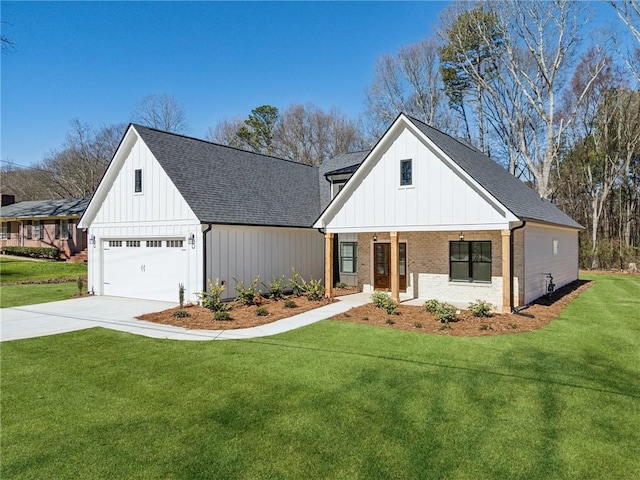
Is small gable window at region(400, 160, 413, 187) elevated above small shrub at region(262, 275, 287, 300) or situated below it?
above

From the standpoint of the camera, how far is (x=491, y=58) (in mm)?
29734

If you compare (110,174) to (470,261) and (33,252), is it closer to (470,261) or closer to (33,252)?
(470,261)

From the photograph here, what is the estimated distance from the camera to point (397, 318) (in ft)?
36.4

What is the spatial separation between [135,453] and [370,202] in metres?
10.8

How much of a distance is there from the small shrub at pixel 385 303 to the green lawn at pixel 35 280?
12.0 meters

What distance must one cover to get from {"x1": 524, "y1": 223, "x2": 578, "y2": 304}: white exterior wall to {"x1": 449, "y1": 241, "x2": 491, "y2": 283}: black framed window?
3.94ft

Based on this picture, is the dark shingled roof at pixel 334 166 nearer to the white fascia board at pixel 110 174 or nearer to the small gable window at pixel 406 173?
the small gable window at pixel 406 173

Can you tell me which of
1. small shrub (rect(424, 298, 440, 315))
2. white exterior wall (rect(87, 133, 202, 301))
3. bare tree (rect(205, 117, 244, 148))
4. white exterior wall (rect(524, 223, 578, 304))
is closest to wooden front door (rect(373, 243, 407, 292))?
small shrub (rect(424, 298, 440, 315))

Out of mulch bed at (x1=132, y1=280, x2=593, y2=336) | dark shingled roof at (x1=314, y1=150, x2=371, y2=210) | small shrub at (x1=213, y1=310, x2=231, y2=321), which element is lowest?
mulch bed at (x1=132, y1=280, x2=593, y2=336)

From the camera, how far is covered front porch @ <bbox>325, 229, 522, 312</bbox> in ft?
43.4

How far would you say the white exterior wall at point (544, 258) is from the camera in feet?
44.0

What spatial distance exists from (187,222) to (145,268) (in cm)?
321

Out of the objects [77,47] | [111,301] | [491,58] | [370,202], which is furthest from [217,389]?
[491,58]

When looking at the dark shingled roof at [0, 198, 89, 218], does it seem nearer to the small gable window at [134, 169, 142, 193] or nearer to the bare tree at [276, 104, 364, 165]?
the small gable window at [134, 169, 142, 193]
